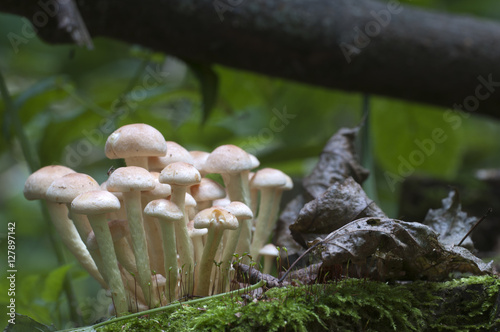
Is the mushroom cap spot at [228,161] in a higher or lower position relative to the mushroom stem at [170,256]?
higher

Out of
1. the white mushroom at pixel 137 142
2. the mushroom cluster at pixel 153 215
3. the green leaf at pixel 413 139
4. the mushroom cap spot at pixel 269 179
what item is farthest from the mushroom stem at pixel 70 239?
the green leaf at pixel 413 139

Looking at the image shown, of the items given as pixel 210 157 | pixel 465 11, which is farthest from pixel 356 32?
pixel 465 11

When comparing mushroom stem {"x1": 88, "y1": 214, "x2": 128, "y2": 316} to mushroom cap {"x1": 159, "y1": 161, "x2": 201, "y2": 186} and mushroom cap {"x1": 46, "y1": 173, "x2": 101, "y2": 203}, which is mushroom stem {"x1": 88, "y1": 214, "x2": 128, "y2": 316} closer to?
mushroom cap {"x1": 46, "y1": 173, "x2": 101, "y2": 203}

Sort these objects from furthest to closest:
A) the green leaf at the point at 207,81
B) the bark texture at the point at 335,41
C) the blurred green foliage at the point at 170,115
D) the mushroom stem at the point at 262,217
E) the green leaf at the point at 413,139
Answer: the green leaf at the point at 413,139 → the blurred green foliage at the point at 170,115 → the green leaf at the point at 207,81 → the bark texture at the point at 335,41 → the mushroom stem at the point at 262,217

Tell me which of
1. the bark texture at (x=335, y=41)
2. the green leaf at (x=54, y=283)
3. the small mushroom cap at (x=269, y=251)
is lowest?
the green leaf at (x=54, y=283)

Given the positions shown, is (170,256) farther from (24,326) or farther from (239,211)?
(24,326)

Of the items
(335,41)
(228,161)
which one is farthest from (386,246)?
(335,41)

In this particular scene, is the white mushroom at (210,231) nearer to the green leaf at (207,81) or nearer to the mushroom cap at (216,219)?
the mushroom cap at (216,219)
